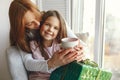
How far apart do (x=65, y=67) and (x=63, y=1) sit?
0.91 metres

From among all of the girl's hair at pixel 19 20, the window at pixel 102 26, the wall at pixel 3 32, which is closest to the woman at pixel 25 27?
the girl's hair at pixel 19 20

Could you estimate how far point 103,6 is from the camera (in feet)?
5.90

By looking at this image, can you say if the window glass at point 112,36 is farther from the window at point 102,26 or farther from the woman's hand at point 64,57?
the woman's hand at point 64,57

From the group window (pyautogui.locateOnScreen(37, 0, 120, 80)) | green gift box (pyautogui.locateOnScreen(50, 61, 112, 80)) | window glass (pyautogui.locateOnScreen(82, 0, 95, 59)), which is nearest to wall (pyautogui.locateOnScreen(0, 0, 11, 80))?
window (pyautogui.locateOnScreen(37, 0, 120, 80))

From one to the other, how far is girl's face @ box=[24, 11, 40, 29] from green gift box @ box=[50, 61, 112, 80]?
13.2 inches

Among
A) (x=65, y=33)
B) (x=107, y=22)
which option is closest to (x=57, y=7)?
(x=107, y=22)

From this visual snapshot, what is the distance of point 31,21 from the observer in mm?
1338

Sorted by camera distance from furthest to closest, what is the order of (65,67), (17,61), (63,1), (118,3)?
(63,1) → (118,3) → (17,61) → (65,67)

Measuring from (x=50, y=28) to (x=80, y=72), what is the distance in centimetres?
38

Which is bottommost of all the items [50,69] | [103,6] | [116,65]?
[116,65]

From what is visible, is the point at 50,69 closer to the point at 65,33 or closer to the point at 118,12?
the point at 65,33

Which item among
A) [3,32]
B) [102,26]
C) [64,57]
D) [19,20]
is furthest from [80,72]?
[3,32]

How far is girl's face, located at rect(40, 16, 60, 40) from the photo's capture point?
1.33m

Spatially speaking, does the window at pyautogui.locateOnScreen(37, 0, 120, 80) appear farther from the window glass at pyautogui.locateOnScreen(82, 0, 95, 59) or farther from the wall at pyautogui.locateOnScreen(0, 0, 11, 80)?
the wall at pyautogui.locateOnScreen(0, 0, 11, 80)
